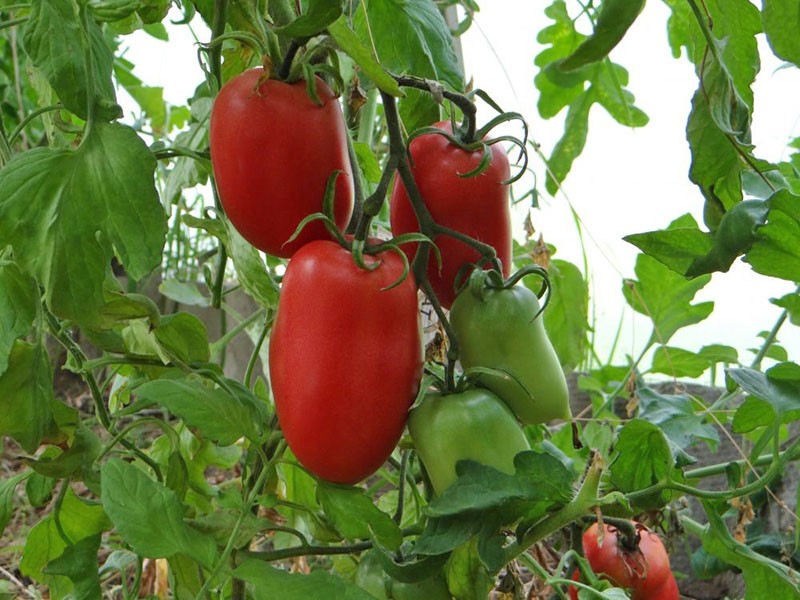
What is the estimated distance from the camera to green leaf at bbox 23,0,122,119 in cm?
50

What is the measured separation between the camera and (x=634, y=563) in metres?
0.82

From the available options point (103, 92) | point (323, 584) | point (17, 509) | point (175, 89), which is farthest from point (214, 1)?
point (175, 89)

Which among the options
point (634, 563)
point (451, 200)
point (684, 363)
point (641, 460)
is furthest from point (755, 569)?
point (684, 363)

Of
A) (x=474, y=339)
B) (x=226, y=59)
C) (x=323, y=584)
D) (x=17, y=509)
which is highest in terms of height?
(x=226, y=59)

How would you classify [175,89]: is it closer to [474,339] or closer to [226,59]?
[226,59]

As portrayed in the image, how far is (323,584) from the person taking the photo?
1.67ft

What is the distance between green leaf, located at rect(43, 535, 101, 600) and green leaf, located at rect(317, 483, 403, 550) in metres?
0.20

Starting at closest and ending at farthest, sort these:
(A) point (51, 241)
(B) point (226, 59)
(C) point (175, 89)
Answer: (A) point (51, 241)
(B) point (226, 59)
(C) point (175, 89)

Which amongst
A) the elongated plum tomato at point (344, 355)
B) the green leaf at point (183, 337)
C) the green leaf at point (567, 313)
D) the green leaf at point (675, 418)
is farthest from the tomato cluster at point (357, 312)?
the green leaf at point (567, 313)

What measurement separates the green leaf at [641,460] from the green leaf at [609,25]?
0.85 feet

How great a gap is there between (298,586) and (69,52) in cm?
31

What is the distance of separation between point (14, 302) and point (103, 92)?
135 mm

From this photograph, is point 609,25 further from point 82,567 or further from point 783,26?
point 82,567

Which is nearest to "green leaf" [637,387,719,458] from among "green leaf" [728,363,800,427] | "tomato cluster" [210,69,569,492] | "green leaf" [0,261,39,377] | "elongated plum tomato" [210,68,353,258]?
"green leaf" [728,363,800,427]
